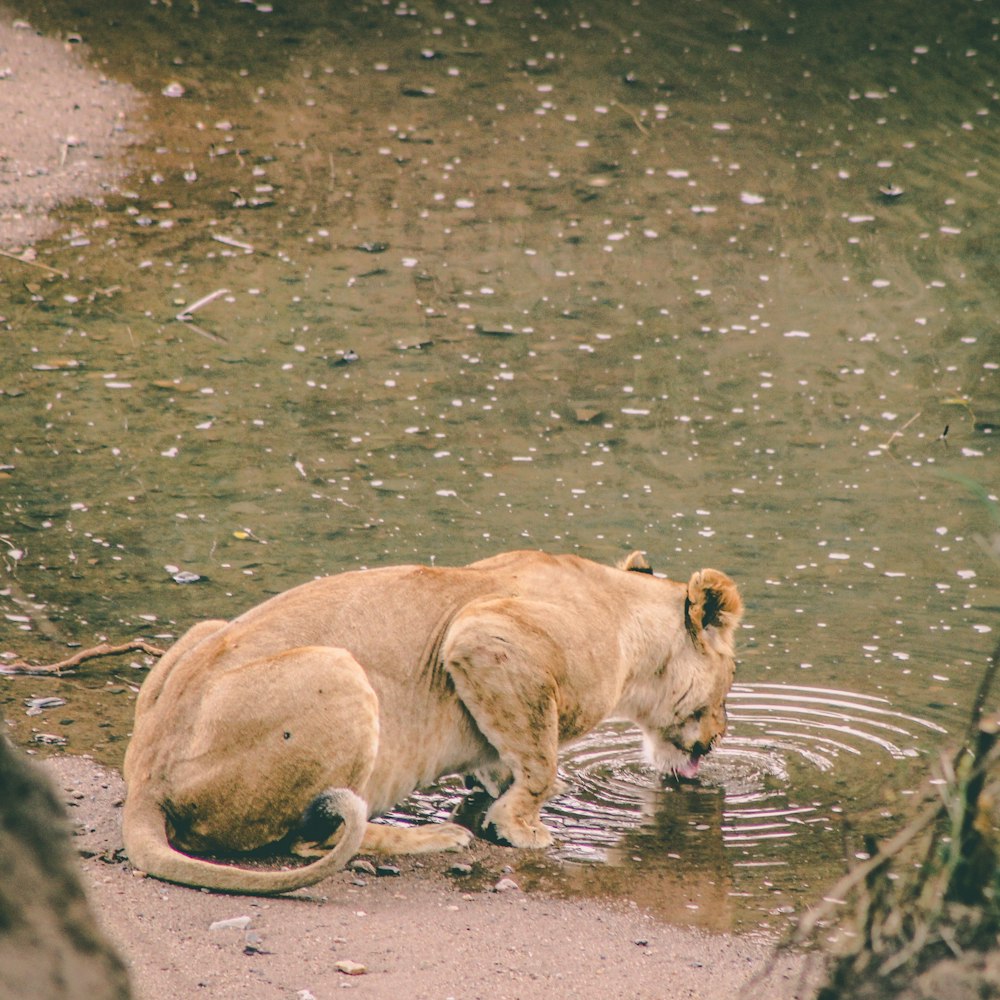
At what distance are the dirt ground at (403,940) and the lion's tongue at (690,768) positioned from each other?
39.1 inches

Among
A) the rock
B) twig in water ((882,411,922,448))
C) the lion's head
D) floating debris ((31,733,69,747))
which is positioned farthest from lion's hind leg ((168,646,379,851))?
twig in water ((882,411,922,448))

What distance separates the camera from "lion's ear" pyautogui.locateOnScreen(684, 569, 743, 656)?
19.4ft

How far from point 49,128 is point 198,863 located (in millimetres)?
8816

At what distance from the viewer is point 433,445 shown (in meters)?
8.74

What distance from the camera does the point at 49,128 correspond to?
39.9 ft

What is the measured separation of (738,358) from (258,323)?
9.40 feet

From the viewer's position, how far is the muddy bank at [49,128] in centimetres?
1130

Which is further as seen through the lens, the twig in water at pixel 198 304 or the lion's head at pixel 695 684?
the twig in water at pixel 198 304

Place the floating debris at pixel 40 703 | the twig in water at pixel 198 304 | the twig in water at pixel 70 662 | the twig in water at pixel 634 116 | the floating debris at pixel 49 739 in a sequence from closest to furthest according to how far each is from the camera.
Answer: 1. the floating debris at pixel 49 739
2. the floating debris at pixel 40 703
3. the twig in water at pixel 70 662
4. the twig in water at pixel 198 304
5. the twig in water at pixel 634 116

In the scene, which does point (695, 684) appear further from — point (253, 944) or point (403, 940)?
point (253, 944)

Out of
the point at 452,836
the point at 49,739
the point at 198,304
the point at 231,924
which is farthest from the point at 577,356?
the point at 231,924

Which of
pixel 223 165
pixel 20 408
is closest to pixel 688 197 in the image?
pixel 223 165

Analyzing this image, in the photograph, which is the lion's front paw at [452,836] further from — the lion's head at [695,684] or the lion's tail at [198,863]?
the lion's head at [695,684]

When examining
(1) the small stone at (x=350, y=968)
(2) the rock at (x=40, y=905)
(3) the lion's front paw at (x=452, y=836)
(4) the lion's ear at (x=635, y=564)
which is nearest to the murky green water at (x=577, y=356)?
(3) the lion's front paw at (x=452, y=836)
